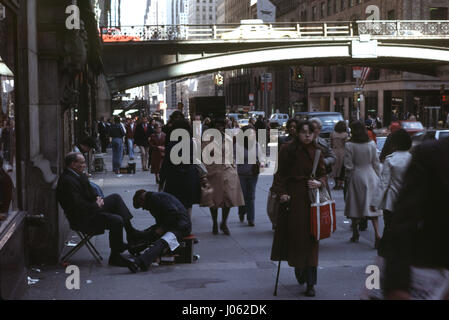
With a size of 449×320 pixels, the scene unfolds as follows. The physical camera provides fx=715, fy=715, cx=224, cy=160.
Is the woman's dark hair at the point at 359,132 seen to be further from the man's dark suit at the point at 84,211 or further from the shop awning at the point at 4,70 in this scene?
the shop awning at the point at 4,70

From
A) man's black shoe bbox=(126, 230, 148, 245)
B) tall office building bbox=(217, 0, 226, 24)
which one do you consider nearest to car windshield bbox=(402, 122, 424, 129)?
man's black shoe bbox=(126, 230, 148, 245)

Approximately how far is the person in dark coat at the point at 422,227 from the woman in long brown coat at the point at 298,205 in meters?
3.85

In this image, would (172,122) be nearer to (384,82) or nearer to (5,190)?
(5,190)

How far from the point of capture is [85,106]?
80.5 feet

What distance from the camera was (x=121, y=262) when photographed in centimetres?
840

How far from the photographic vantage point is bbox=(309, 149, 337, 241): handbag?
7.04m

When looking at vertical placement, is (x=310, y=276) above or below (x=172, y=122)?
below

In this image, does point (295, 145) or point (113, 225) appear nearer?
point (295, 145)

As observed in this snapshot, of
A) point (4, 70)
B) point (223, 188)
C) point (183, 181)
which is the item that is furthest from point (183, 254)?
point (4, 70)

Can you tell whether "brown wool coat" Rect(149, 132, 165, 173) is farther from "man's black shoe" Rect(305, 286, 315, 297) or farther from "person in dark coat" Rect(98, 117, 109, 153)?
"person in dark coat" Rect(98, 117, 109, 153)

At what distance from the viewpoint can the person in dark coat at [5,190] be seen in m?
6.34

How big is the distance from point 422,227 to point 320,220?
13.0 ft
